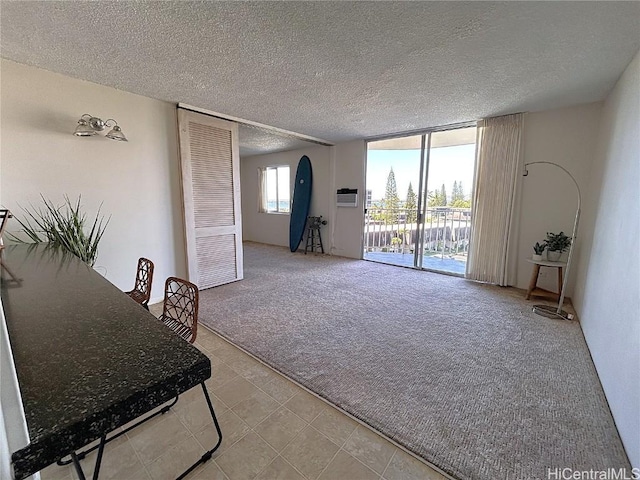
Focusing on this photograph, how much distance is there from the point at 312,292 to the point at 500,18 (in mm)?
3100

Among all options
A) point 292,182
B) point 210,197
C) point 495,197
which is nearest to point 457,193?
point 495,197

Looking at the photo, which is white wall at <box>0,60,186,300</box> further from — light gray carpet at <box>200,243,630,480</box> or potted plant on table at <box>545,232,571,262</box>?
potted plant on table at <box>545,232,571,262</box>

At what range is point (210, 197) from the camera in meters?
3.66

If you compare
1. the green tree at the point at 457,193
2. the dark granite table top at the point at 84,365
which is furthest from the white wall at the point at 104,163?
the green tree at the point at 457,193

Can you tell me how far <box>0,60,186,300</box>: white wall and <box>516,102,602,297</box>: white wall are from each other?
14.9ft

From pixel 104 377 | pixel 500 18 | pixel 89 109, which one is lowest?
pixel 104 377

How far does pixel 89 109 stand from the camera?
8.74 feet

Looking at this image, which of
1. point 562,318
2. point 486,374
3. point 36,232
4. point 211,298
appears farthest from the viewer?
point 211,298

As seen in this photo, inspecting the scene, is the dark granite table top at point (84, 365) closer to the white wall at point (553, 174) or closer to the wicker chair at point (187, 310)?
the wicker chair at point (187, 310)

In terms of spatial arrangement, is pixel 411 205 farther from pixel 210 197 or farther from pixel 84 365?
pixel 84 365

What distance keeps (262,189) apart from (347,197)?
2.79 meters

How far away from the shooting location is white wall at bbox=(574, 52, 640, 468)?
146 cm

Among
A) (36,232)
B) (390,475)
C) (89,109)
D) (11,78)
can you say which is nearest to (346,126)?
(89,109)

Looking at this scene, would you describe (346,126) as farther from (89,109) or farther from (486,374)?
(486,374)
